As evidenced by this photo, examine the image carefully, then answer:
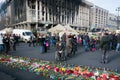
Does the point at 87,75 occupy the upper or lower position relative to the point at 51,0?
lower

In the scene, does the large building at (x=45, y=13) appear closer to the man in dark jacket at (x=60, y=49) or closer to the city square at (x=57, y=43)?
the city square at (x=57, y=43)

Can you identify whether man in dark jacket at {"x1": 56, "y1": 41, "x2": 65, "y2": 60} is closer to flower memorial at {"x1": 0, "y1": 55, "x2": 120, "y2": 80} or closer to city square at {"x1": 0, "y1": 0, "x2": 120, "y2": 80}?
city square at {"x1": 0, "y1": 0, "x2": 120, "y2": 80}

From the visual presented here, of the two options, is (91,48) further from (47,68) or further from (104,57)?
(47,68)

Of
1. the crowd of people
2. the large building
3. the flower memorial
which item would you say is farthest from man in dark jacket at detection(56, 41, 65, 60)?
the large building

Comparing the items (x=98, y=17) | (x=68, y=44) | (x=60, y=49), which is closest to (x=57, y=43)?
(x=60, y=49)

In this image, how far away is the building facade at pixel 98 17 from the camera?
11495 centimetres

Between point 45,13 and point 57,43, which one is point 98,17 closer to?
point 45,13

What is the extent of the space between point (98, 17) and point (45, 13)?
65.5 meters

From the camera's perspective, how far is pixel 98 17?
412ft

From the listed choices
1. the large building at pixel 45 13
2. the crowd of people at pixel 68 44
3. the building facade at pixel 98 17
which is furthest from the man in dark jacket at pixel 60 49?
the building facade at pixel 98 17

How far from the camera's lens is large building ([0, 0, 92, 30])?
6253 cm

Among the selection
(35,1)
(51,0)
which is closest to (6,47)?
(35,1)

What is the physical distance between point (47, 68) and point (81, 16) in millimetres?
84999

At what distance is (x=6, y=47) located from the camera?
1889 cm
